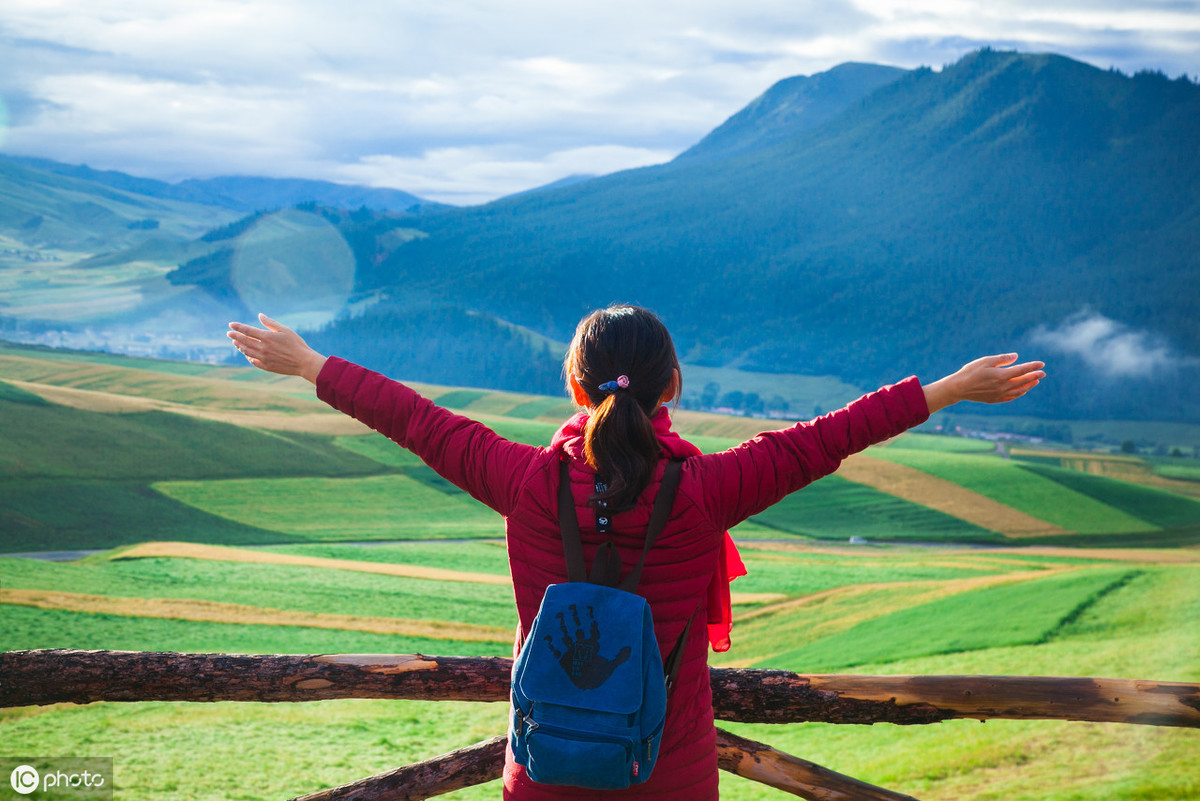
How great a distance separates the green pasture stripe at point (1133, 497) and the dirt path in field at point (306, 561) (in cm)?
3546

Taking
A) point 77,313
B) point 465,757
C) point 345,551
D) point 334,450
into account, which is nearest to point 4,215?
point 77,313

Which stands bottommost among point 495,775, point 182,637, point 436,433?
point 182,637

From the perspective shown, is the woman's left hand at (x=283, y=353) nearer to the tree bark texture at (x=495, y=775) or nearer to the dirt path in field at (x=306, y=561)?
the tree bark texture at (x=495, y=775)

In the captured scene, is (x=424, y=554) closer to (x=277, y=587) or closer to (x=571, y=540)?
(x=277, y=587)

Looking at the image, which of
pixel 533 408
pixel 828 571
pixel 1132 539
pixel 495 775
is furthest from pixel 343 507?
pixel 533 408

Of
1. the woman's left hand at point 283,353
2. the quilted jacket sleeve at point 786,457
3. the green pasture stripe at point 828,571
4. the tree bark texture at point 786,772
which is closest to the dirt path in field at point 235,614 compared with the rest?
the green pasture stripe at point 828,571

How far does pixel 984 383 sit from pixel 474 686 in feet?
10.1

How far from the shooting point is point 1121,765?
6852 millimetres

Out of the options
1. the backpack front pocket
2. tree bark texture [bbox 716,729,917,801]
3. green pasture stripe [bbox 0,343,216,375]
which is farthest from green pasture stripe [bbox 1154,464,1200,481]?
the backpack front pocket

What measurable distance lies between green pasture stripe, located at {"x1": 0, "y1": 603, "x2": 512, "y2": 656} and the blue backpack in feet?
34.8

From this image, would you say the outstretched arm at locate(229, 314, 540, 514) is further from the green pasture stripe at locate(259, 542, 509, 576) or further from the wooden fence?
the green pasture stripe at locate(259, 542, 509, 576)

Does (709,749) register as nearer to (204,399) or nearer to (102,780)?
(102,780)

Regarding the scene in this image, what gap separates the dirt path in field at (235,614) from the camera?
1323 centimetres

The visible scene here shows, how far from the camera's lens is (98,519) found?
21.0 meters
